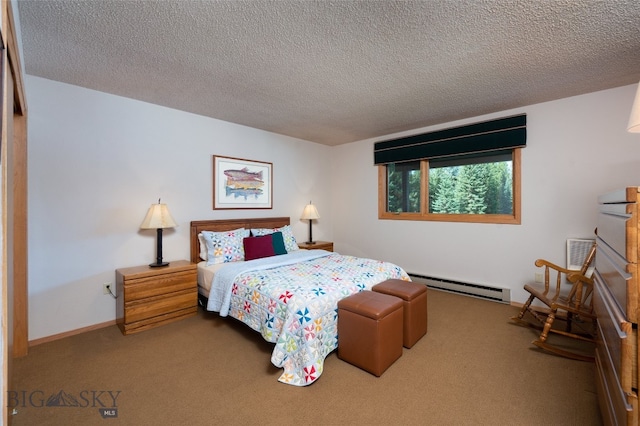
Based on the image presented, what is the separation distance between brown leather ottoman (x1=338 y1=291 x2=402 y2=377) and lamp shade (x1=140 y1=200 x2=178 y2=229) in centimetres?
204

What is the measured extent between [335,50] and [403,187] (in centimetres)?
281

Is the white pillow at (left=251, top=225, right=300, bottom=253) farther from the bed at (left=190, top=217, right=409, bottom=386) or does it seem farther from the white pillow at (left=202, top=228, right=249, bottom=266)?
the white pillow at (left=202, top=228, right=249, bottom=266)

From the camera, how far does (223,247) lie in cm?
329

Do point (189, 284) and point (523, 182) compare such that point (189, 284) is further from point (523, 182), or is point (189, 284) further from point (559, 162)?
point (559, 162)

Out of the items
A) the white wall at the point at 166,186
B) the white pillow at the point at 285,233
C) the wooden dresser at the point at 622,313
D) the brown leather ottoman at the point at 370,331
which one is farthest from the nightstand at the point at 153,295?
the wooden dresser at the point at 622,313

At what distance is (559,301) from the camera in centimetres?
241

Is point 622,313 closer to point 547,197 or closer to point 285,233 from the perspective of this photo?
point 547,197

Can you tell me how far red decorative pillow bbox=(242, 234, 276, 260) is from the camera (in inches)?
132

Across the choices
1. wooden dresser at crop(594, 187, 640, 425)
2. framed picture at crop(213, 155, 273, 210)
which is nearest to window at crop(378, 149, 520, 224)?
framed picture at crop(213, 155, 273, 210)

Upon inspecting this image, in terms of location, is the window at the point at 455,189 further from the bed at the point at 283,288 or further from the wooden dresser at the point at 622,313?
the wooden dresser at the point at 622,313

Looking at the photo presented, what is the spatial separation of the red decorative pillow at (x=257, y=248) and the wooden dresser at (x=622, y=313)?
2.95 m

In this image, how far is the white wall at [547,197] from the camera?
2.79m

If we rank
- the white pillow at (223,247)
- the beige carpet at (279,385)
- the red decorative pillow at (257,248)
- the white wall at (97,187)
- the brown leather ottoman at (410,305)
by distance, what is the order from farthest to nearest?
1. the red decorative pillow at (257,248)
2. the white pillow at (223,247)
3. the white wall at (97,187)
4. the brown leather ottoman at (410,305)
5. the beige carpet at (279,385)

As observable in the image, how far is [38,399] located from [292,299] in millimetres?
1742
